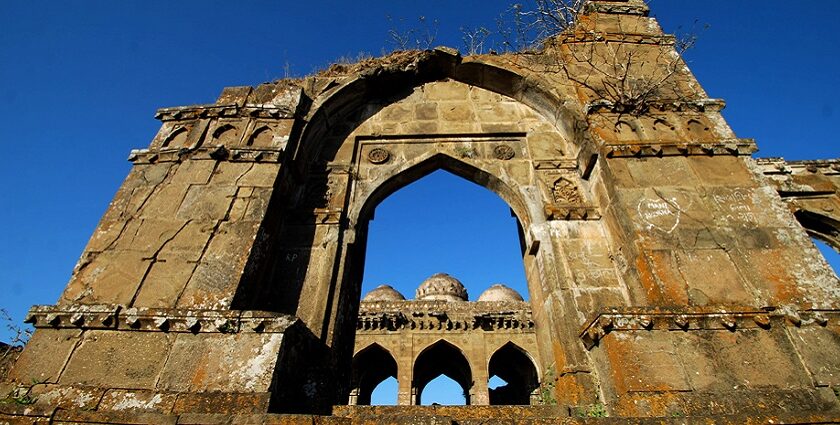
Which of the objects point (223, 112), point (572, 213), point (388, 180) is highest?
point (223, 112)

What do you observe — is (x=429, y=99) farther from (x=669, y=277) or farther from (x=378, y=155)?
(x=669, y=277)

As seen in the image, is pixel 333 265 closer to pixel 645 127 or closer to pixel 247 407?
pixel 247 407

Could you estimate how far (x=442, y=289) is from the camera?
1962cm

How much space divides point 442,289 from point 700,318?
16.6 metres

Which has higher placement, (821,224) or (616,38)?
(616,38)

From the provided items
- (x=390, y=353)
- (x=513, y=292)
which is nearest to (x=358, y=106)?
(x=390, y=353)

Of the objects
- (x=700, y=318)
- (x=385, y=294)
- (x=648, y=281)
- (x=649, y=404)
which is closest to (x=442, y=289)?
(x=385, y=294)

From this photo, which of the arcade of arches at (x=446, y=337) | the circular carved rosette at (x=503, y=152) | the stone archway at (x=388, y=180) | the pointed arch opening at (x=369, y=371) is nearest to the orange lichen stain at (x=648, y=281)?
the stone archway at (x=388, y=180)

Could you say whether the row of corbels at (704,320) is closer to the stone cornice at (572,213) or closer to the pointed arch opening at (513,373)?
the stone cornice at (572,213)

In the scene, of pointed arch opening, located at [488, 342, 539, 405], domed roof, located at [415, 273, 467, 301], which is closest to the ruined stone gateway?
pointed arch opening, located at [488, 342, 539, 405]

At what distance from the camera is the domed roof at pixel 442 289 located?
63.6 feet

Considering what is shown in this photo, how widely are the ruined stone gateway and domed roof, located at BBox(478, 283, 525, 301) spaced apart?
14.4 meters

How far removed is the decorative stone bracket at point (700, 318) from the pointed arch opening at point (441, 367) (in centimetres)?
1246

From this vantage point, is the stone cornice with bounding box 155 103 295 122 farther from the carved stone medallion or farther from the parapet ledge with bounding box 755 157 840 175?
the parapet ledge with bounding box 755 157 840 175
